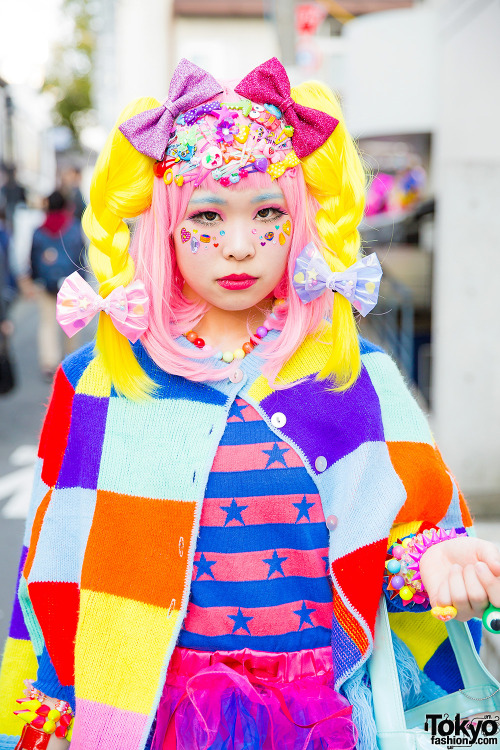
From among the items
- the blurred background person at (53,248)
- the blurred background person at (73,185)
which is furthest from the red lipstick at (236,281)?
the blurred background person at (73,185)

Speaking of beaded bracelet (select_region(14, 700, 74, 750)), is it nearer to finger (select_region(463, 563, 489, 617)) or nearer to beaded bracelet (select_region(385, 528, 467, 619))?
beaded bracelet (select_region(385, 528, 467, 619))

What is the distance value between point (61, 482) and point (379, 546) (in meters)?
0.70

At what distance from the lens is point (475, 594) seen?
1.42 metres

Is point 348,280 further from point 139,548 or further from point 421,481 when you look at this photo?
point 139,548

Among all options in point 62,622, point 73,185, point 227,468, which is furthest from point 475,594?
point 73,185

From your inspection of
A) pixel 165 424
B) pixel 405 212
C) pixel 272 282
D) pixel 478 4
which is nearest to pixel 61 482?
pixel 165 424

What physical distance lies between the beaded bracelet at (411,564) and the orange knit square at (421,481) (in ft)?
0.16

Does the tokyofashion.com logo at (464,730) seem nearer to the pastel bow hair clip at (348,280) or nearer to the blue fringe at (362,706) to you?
the blue fringe at (362,706)

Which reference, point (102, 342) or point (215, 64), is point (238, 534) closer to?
point (102, 342)

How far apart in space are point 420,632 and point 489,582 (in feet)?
1.49

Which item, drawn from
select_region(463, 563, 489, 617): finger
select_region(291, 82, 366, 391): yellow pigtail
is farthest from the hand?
select_region(291, 82, 366, 391): yellow pigtail

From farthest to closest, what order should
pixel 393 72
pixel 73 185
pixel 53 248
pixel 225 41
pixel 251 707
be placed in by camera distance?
pixel 225 41 < pixel 73 185 < pixel 393 72 < pixel 53 248 < pixel 251 707

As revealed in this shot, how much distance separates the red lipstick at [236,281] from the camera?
169 cm

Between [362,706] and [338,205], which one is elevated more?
[338,205]
